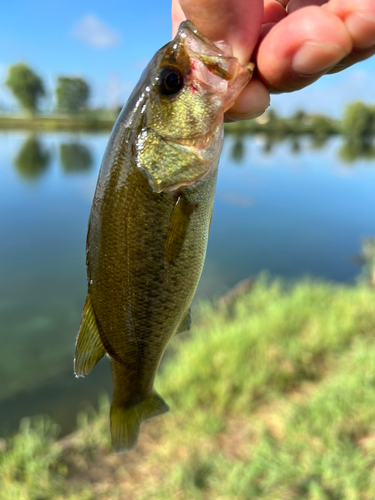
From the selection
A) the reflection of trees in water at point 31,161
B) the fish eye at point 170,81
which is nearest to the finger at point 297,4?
the fish eye at point 170,81

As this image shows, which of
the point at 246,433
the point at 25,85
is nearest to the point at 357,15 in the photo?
the point at 246,433

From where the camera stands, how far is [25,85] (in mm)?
62156

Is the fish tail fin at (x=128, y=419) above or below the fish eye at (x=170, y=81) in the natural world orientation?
below

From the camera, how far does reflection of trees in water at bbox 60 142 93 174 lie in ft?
88.1

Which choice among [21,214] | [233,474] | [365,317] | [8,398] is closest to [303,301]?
[365,317]

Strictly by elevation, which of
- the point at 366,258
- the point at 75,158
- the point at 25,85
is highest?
the point at 25,85

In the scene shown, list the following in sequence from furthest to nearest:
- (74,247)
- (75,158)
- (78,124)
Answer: (78,124) → (75,158) → (74,247)

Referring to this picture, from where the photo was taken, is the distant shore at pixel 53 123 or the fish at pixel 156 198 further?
the distant shore at pixel 53 123

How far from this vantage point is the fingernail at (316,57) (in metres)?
1.16

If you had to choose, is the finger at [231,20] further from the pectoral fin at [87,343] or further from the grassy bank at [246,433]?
the grassy bank at [246,433]

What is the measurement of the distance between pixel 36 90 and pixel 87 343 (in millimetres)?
72644

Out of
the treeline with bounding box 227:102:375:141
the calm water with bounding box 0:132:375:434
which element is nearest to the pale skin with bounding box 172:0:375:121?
the calm water with bounding box 0:132:375:434

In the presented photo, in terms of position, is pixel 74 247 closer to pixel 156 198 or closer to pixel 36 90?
pixel 156 198

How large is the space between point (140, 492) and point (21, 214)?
46.4 ft
